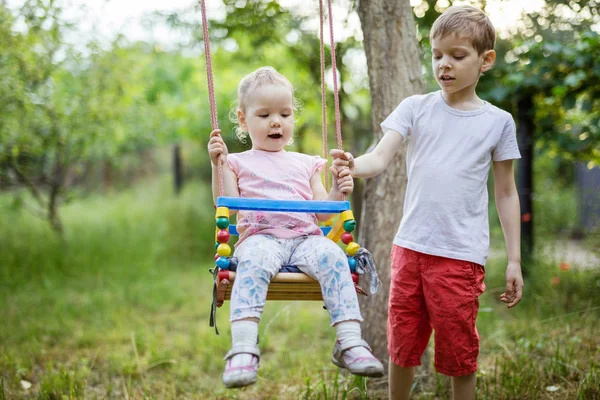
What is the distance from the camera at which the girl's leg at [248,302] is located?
6.60 ft

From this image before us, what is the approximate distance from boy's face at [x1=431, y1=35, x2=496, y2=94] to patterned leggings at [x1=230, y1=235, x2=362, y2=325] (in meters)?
0.84

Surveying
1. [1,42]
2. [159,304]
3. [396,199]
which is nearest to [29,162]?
[1,42]

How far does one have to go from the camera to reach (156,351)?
4.40 metres

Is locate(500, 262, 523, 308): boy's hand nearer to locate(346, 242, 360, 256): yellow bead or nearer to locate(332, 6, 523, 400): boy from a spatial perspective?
locate(332, 6, 523, 400): boy

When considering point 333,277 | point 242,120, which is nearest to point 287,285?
point 333,277

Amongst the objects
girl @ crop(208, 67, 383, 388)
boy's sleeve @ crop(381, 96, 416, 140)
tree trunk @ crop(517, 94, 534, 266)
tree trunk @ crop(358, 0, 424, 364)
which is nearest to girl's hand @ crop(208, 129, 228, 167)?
girl @ crop(208, 67, 383, 388)

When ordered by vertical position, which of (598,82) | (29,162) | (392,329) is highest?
(598,82)

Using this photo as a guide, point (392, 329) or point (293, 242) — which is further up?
point (293, 242)

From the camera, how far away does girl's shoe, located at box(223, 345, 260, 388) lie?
76.6 inches

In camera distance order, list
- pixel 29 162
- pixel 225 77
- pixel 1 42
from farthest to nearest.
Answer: pixel 225 77
pixel 29 162
pixel 1 42

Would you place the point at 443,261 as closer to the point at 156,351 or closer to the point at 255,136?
the point at 255,136

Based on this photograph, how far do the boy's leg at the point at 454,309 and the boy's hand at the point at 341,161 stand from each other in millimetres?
524

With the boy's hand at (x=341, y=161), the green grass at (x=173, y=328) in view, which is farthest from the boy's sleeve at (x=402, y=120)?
the green grass at (x=173, y=328)

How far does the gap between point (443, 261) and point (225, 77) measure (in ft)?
27.8
